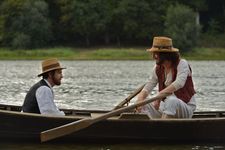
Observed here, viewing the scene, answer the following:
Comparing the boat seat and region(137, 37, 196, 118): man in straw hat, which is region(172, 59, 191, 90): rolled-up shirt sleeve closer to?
region(137, 37, 196, 118): man in straw hat

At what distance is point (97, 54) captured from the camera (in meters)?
73.6

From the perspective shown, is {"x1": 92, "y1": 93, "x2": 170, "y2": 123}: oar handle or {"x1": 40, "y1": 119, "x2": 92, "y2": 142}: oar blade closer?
{"x1": 40, "y1": 119, "x2": 92, "y2": 142}: oar blade

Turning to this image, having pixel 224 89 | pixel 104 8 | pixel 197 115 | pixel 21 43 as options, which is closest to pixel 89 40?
pixel 104 8

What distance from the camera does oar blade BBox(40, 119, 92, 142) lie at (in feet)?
36.3

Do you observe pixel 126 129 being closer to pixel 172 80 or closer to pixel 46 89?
pixel 172 80

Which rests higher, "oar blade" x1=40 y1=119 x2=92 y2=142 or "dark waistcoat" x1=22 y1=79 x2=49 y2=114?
"dark waistcoat" x1=22 y1=79 x2=49 y2=114

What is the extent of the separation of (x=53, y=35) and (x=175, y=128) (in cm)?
7682

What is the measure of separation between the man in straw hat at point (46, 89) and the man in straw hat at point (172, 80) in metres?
1.88

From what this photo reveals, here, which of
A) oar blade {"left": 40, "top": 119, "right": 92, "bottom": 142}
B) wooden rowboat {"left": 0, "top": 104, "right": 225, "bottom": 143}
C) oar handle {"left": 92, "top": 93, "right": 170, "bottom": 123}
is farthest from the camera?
wooden rowboat {"left": 0, "top": 104, "right": 225, "bottom": 143}

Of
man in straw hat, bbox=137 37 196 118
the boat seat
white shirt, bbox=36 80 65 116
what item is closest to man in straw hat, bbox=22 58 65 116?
white shirt, bbox=36 80 65 116

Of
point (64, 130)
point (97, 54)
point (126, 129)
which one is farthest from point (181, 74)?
point (97, 54)

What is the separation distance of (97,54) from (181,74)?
6212cm

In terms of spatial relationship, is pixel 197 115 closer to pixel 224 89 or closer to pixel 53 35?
pixel 224 89

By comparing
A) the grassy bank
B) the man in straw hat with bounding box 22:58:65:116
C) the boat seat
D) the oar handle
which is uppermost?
the man in straw hat with bounding box 22:58:65:116
